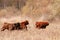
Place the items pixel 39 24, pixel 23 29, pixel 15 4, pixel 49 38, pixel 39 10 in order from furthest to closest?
1. pixel 15 4
2. pixel 39 10
3. pixel 39 24
4. pixel 23 29
5. pixel 49 38

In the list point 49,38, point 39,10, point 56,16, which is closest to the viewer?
point 49,38

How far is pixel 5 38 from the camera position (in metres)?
11.2

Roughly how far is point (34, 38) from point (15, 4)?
41.9 metres

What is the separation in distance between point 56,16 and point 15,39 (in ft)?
40.5

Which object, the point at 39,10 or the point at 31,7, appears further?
the point at 31,7

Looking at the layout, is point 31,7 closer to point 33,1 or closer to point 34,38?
point 33,1

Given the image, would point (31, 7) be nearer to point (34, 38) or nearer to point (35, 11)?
point (35, 11)

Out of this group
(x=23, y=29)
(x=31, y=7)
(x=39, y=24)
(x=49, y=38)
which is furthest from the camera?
(x=31, y=7)

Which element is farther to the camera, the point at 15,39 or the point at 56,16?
the point at 56,16

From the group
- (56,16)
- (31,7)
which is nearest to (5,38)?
(56,16)

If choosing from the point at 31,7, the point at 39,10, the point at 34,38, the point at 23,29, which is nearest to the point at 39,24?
the point at 23,29

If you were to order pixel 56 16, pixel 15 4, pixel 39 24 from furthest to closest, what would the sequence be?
pixel 15 4 → pixel 56 16 → pixel 39 24

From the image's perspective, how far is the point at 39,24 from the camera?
1517 cm

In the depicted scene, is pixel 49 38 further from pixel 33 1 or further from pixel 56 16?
pixel 33 1
